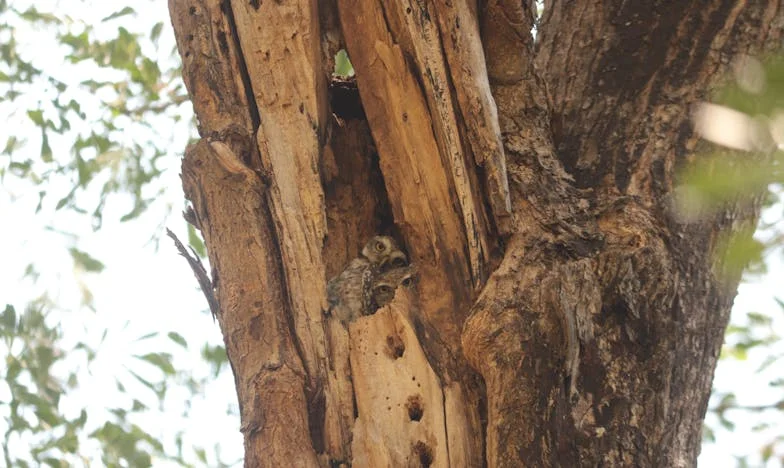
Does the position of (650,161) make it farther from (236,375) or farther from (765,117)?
(765,117)

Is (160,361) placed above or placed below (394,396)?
below

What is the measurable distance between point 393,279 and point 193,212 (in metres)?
0.63

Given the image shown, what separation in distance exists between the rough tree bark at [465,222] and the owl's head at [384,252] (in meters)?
0.04

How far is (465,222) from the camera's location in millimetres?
2492

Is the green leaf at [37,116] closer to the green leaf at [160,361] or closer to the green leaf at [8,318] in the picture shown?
the green leaf at [8,318]

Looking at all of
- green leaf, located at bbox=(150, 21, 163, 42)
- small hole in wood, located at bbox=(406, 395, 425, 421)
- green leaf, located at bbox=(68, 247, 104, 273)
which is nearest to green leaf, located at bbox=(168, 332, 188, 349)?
green leaf, located at bbox=(68, 247, 104, 273)

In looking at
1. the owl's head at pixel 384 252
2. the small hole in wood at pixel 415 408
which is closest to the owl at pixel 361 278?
Result: the owl's head at pixel 384 252

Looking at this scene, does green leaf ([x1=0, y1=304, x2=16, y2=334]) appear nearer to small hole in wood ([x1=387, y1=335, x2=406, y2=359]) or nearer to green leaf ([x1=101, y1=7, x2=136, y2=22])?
green leaf ([x1=101, y1=7, x2=136, y2=22])

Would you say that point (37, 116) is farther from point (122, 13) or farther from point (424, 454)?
point (424, 454)

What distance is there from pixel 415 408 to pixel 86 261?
3.43 meters

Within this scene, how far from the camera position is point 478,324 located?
227 cm

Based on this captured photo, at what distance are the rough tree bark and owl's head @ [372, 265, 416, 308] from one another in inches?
2.1

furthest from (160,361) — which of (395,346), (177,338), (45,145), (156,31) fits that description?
(395,346)

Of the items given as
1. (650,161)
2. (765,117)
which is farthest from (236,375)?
(765,117)
